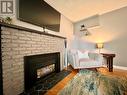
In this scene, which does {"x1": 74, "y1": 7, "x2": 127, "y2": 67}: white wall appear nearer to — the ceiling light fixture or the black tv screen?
the ceiling light fixture

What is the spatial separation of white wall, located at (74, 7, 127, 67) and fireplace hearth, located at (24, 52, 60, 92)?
247 cm

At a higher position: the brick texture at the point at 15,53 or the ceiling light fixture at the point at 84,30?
the ceiling light fixture at the point at 84,30

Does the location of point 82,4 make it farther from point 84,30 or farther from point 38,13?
point 84,30

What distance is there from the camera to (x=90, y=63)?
3.90m

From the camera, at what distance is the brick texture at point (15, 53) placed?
5.87 ft

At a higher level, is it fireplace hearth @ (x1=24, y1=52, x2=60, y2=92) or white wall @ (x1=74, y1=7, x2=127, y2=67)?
white wall @ (x1=74, y1=7, x2=127, y2=67)

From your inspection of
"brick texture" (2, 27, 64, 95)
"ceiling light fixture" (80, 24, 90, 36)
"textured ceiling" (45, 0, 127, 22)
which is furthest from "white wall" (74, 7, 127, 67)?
"brick texture" (2, 27, 64, 95)

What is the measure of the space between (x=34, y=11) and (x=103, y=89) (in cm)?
194

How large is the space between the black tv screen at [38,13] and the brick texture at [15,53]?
29 cm

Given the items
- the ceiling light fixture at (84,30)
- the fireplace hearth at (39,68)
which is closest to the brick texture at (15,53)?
the fireplace hearth at (39,68)

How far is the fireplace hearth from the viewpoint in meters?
2.31

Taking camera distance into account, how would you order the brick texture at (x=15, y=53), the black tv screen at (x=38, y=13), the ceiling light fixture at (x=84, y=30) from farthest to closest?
the ceiling light fixture at (x=84, y=30) < the black tv screen at (x=38, y=13) < the brick texture at (x=15, y=53)

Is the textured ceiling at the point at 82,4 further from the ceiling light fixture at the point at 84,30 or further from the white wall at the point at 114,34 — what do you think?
the ceiling light fixture at the point at 84,30

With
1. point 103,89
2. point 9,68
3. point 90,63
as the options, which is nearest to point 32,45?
point 9,68
